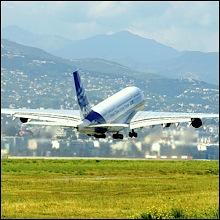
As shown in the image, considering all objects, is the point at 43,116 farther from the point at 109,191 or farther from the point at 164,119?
the point at 109,191

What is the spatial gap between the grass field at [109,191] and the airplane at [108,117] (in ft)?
42.0

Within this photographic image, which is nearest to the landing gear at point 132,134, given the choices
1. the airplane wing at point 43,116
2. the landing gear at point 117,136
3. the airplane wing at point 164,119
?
the airplane wing at point 164,119

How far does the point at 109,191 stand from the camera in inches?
2255

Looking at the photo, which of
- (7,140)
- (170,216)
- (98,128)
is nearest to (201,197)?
(170,216)

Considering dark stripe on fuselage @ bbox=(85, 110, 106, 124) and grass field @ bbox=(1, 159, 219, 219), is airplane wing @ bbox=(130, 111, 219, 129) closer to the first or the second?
dark stripe on fuselage @ bbox=(85, 110, 106, 124)

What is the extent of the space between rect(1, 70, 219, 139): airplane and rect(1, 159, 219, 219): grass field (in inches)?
504

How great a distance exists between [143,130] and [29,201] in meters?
53.3

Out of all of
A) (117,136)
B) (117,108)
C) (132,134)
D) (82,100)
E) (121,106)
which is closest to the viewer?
(82,100)

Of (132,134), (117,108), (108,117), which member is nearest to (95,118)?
(108,117)

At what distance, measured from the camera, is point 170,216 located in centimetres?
3978

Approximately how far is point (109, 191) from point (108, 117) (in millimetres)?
49748

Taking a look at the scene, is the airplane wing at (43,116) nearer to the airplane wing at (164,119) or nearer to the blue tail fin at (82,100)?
the blue tail fin at (82,100)

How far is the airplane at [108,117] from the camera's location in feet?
336

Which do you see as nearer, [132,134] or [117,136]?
[132,134]
